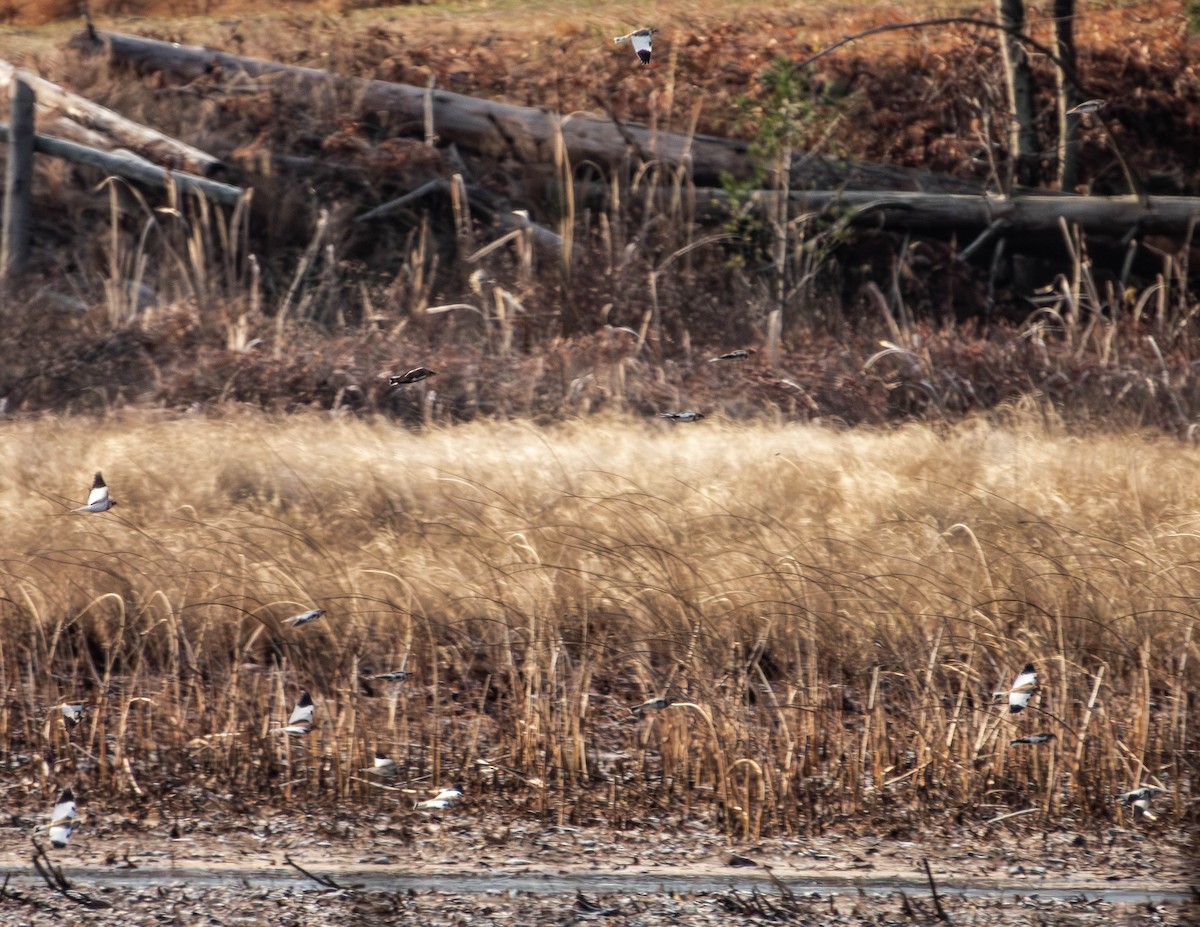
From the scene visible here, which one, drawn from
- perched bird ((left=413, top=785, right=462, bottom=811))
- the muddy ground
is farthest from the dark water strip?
perched bird ((left=413, top=785, right=462, bottom=811))

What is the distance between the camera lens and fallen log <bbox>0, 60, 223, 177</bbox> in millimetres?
12289

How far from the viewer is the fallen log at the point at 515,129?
1323 centimetres

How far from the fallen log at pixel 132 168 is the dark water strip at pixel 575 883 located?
9.20m

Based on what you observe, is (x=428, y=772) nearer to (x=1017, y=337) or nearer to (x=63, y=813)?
(x=63, y=813)

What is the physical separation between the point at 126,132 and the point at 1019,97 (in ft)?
26.6

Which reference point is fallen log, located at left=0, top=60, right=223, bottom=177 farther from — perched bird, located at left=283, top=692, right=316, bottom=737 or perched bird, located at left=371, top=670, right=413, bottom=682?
perched bird, located at left=283, top=692, right=316, bottom=737

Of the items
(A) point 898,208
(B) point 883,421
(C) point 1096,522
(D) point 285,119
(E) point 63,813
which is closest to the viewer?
(E) point 63,813

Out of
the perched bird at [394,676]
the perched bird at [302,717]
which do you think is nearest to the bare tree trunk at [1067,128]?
the perched bird at [394,676]

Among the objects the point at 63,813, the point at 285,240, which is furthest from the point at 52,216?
the point at 63,813

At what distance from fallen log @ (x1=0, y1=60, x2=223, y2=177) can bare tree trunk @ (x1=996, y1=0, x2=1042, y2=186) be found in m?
7.16

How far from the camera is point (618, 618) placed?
5145 millimetres

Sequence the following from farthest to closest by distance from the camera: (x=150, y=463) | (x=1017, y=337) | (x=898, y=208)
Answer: (x=898, y=208), (x=1017, y=337), (x=150, y=463)

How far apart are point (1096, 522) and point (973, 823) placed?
8.10 ft

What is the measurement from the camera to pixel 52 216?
12.9m
